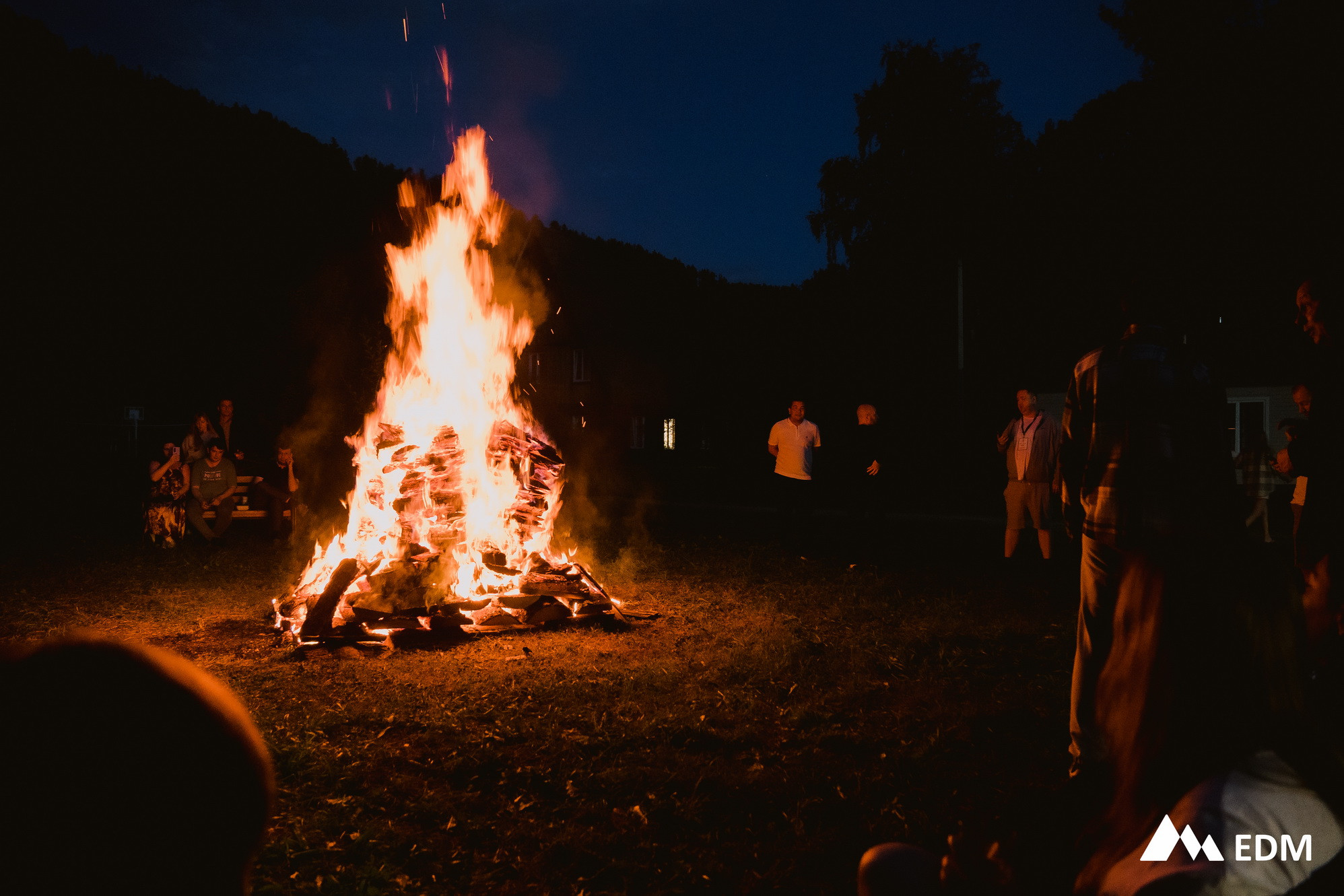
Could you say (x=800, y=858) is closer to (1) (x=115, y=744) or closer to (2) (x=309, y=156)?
(1) (x=115, y=744)

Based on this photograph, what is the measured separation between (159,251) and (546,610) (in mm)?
31237

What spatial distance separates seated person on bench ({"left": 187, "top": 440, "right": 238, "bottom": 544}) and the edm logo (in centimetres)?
1241

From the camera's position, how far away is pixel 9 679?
105 centimetres

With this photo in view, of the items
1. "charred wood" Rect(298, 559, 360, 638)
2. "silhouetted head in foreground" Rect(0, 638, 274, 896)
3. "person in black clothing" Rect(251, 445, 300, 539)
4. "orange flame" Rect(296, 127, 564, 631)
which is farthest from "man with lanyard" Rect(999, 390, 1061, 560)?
"person in black clothing" Rect(251, 445, 300, 539)

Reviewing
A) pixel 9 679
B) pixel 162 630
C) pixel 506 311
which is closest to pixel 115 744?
pixel 9 679

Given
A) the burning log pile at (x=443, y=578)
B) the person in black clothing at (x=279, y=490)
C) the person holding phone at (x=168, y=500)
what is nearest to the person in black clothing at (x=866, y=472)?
the burning log pile at (x=443, y=578)

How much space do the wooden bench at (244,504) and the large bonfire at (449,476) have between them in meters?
4.49

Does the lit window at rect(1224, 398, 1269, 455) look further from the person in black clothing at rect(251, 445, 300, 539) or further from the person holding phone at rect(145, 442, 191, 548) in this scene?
the person holding phone at rect(145, 442, 191, 548)

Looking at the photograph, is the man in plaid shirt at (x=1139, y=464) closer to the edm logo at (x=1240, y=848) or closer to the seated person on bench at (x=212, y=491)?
the edm logo at (x=1240, y=848)

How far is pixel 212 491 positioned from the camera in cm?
1166

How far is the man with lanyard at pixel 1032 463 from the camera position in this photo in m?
9.37

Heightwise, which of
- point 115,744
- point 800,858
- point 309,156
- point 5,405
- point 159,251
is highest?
point 309,156

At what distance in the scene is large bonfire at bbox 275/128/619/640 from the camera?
7.33 m

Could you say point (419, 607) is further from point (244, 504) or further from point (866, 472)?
point (244, 504)
